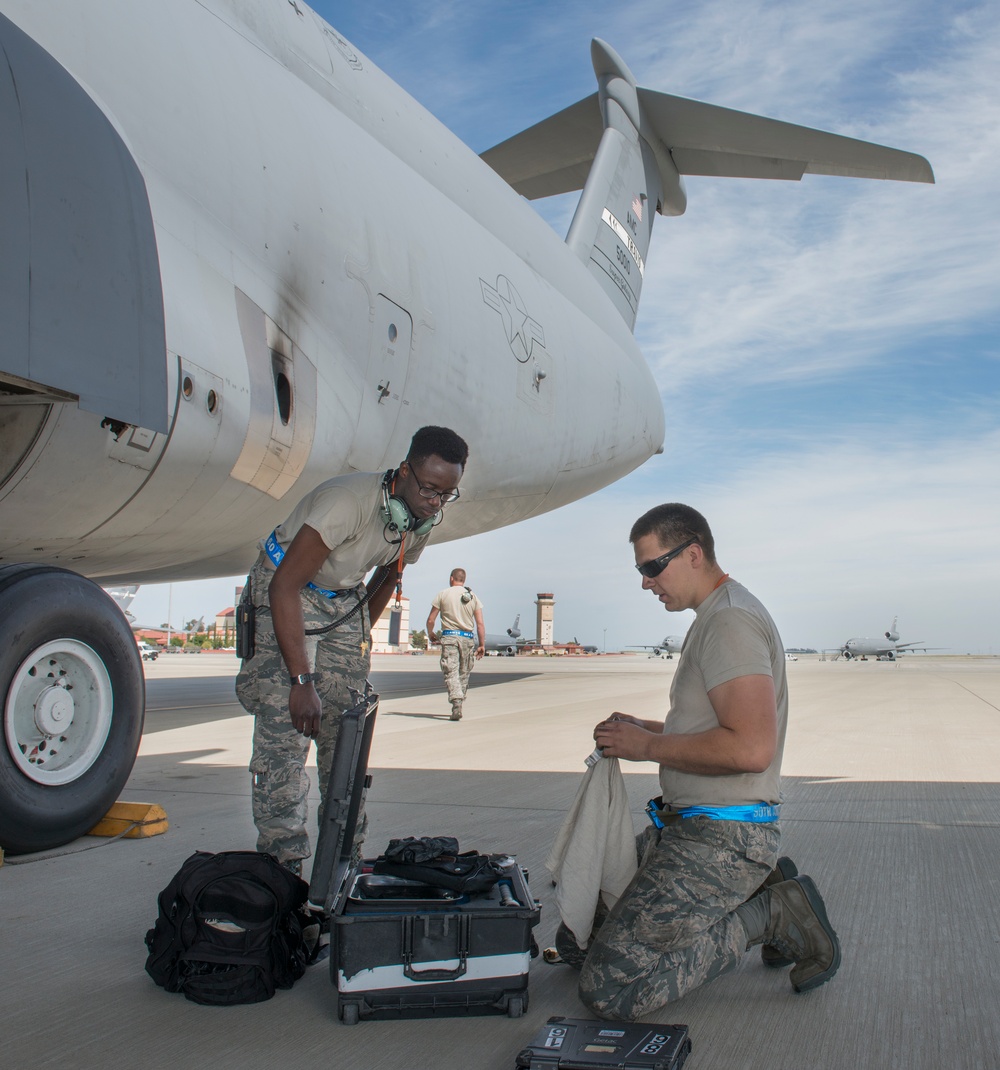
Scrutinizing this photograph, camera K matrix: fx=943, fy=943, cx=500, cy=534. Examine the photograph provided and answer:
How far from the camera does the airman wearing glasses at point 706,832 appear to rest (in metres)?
2.34

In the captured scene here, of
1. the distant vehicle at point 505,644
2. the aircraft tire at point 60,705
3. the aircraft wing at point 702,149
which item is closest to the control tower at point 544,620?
the distant vehicle at point 505,644

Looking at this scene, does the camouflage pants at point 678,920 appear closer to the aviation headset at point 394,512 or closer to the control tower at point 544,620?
the aviation headset at point 394,512

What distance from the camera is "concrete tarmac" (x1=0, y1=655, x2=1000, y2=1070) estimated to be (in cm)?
216

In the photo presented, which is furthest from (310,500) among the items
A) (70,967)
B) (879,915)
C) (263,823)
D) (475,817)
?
(879,915)

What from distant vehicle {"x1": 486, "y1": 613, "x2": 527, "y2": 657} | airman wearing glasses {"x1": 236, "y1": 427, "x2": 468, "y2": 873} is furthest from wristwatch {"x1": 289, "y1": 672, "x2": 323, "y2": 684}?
distant vehicle {"x1": 486, "y1": 613, "x2": 527, "y2": 657}

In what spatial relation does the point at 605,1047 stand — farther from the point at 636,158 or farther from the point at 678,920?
the point at 636,158

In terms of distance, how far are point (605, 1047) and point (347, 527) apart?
5.85ft

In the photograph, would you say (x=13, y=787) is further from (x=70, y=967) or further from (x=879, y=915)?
(x=879, y=915)

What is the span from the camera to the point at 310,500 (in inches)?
128

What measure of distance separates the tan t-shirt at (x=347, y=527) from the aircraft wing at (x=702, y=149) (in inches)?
379

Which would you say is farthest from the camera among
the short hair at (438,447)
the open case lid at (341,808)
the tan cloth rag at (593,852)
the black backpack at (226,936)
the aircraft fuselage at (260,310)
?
the aircraft fuselage at (260,310)

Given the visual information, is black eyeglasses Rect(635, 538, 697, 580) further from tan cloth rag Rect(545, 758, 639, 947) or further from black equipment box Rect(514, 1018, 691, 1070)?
black equipment box Rect(514, 1018, 691, 1070)

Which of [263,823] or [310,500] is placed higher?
[310,500]

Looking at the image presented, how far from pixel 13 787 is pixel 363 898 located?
1.77 m
